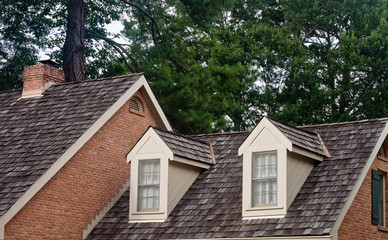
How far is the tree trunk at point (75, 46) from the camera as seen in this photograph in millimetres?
29047

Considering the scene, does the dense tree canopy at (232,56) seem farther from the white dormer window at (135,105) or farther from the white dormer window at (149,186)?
the white dormer window at (149,186)

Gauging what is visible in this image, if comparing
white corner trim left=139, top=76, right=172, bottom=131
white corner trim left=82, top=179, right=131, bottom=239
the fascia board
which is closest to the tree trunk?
white corner trim left=139, top=76, right=172, bottom=131

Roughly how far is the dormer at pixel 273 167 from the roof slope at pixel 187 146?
6.09ft

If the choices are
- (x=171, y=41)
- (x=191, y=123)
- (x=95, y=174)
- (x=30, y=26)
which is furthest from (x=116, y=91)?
(x=30, y=26)

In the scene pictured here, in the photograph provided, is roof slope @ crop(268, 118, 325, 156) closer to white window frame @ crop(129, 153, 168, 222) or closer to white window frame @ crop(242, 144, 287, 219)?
white window frame @ crop(242, 144, 287, 219)

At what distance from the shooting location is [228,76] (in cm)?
3195

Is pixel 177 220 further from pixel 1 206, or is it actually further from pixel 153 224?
pixel 1 206

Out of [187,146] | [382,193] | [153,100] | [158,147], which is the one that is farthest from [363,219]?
[153,100]

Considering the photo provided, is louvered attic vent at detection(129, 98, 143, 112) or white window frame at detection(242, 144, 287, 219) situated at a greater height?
louvered attic vent at detection(129, 98, 143, 112)

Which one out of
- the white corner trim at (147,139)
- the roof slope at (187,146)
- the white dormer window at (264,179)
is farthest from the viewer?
the roof slope at (187,146)

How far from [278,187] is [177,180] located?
303 cm

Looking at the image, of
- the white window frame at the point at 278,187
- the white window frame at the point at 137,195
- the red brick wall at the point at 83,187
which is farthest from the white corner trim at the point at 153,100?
Result: the white window frame at the point at 278,187

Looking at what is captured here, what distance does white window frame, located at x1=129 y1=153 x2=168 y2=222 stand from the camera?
18.0 metres

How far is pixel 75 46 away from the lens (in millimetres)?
29281
